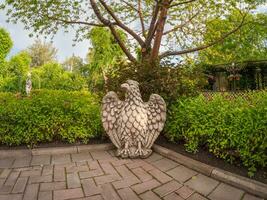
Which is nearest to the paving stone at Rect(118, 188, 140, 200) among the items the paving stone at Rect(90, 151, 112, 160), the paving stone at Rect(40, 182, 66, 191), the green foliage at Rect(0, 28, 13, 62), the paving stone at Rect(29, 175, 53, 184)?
the paving stone at Rect(40, 182, 66, 191)

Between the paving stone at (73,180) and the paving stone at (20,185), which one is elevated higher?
the paving stone at (20,185)

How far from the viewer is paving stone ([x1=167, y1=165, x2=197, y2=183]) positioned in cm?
301

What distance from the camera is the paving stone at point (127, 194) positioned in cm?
249

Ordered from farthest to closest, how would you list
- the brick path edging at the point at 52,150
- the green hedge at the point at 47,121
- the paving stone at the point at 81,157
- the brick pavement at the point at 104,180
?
1. the green hedge at the point at 47,121
2. the brick path edging at the point at 52,150
3. the paving stone at the point at 81,157
4. the brick pavement at the point at 104,180

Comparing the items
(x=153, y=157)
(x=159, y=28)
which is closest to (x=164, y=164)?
(x=153, y=157)

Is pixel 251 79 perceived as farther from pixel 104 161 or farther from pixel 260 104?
pixel 104 161

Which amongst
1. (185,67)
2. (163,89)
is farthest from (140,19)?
(163,89)

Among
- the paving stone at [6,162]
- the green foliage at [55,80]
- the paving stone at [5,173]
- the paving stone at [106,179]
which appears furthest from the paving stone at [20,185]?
the green foliage at [55,80]

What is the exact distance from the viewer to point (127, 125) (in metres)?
3.76

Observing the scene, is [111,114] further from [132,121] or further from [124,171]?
[124,171]

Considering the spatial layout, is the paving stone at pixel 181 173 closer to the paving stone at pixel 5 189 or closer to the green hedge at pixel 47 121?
the green hedge at pixel 47 121

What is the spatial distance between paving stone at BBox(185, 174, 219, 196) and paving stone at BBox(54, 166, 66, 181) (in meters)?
1.58

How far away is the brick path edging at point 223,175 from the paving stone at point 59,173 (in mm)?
1667

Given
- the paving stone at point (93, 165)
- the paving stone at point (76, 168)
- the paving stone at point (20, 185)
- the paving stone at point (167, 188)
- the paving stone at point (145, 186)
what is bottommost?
the paving stone at point (167, 188)
